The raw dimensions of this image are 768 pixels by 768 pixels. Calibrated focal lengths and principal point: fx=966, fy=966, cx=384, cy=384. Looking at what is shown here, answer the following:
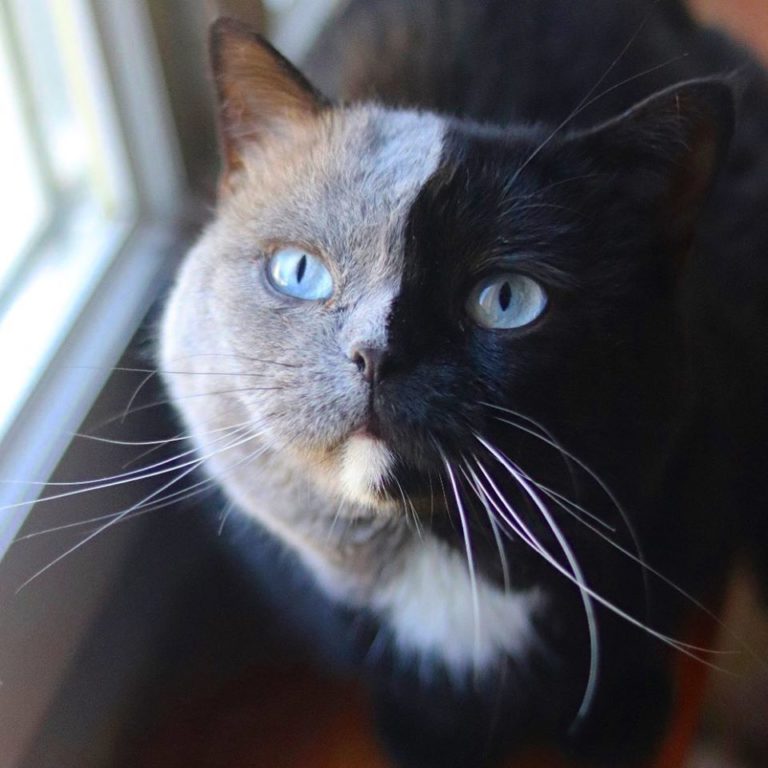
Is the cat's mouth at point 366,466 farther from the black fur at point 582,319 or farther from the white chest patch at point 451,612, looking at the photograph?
the white chest patch at point 451,612

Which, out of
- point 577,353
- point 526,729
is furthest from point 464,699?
point 577,353

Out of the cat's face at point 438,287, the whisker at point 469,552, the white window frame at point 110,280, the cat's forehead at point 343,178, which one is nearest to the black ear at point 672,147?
the cat's face at point 438,287

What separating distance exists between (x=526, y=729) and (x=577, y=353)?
32 centimetres

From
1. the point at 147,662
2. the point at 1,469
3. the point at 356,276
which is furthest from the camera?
the point at 147,662

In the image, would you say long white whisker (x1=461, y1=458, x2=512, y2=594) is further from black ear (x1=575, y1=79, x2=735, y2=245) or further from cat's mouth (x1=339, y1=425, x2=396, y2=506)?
black ear (x1=575, y1=79, x2=735, y2=245)

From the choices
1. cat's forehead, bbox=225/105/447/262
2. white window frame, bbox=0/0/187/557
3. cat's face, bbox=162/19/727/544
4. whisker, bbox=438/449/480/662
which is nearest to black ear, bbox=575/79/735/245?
cat's face, bbox=162/19/727/544

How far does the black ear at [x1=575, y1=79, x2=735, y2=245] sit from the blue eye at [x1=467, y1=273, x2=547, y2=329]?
0.09 metres

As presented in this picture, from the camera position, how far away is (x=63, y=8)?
29.6 inches

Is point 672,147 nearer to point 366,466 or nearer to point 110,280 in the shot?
point 366,466

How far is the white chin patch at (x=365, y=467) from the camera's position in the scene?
1.89 feet

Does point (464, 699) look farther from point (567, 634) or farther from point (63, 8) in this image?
point (63, 8)

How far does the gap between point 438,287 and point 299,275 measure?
0.34 feet

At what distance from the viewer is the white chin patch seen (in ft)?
1.89

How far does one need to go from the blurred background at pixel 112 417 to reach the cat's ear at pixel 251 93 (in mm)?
104
